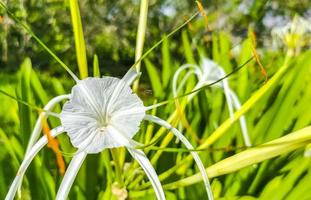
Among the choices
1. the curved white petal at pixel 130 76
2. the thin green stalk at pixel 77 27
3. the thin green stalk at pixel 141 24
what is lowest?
the curved white petal at pixel 130 76

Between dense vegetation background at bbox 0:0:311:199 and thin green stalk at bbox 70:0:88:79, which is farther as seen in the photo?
dense vegetation background at bbox 0:0:311:199

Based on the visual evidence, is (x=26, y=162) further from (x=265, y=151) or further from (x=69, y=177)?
(x=265, y=151)

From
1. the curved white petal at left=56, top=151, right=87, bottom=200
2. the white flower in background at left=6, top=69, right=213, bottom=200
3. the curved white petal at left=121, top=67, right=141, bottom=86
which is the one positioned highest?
the curved white petal at left=121, top=67, right=141, bottom=86

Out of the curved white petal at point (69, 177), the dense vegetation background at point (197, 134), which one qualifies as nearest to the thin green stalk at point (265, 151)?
the dense vegetation background at point (197, 134)

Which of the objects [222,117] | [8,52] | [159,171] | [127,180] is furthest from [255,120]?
[8,52]

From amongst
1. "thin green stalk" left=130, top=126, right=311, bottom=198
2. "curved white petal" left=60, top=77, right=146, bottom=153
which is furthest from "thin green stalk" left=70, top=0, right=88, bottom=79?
"thin green stalk" left=130, top=126, right=311, bottom=198

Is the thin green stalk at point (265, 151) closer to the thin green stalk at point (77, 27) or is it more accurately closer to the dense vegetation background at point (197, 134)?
the dense vegetation background at point (197, 134)

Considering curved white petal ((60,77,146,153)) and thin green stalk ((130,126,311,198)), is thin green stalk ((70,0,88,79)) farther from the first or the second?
thin green stalk ((130,126,311,198))

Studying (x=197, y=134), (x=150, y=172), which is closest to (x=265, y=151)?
(x=150, y=172)
